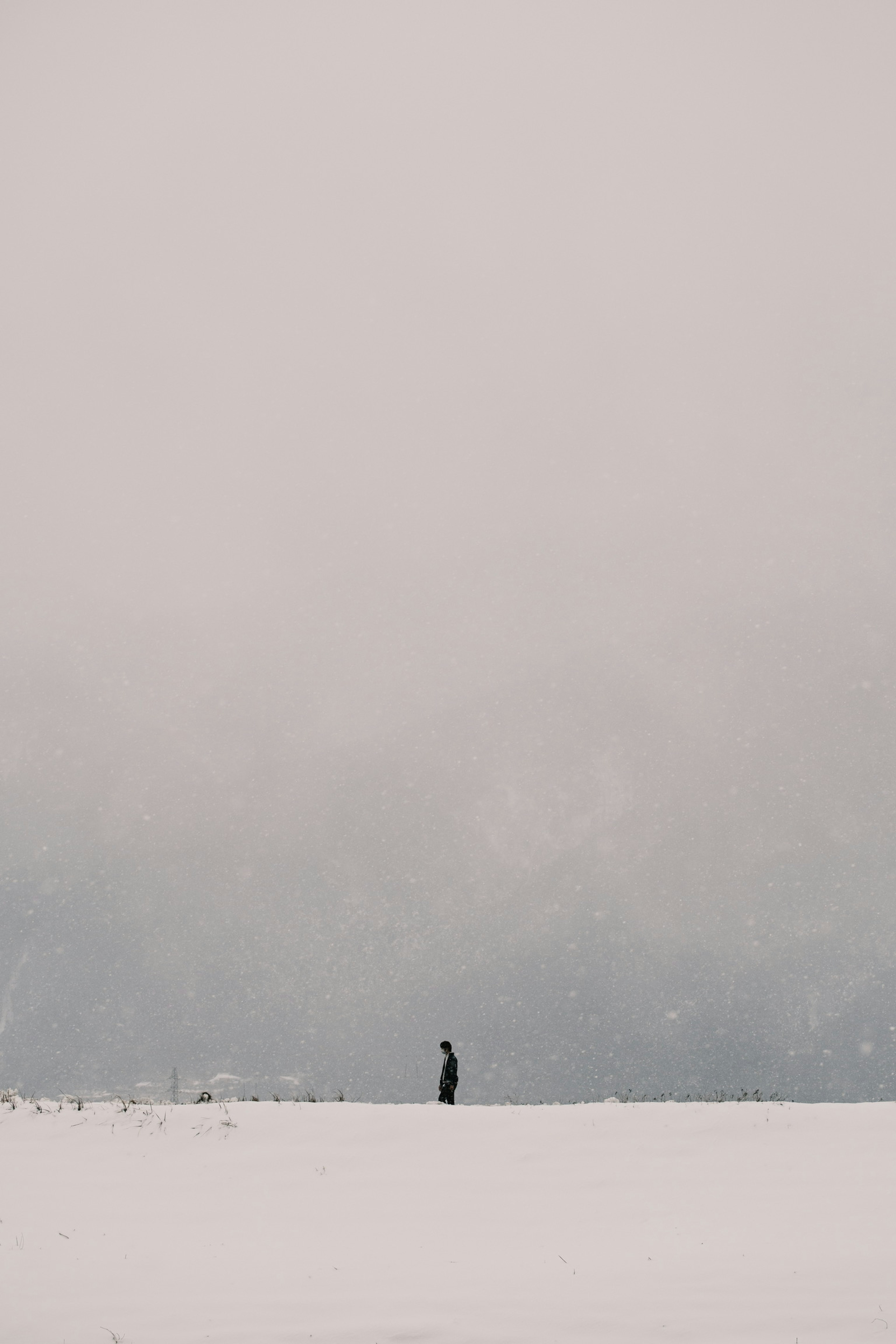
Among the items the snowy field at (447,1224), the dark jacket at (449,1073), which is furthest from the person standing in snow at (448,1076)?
the snowy field at (447,1224)

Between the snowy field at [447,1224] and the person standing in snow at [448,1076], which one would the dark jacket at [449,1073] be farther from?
the snowy field at [447,1224]

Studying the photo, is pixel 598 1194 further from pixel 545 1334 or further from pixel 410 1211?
pixel 545 1334

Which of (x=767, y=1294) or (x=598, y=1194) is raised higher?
(x=767, y=1294)

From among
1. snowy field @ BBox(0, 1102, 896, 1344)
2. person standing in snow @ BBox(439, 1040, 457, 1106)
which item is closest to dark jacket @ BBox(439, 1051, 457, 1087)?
person standing in snow @ BBox(439, 1040, 457, 1106)

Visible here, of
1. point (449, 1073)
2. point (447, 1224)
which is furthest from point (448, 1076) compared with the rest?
point (447, 1224)

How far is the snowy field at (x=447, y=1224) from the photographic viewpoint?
5.93 metres

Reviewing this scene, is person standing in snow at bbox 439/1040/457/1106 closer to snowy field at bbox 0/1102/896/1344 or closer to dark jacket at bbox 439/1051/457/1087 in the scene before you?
dark jacket at bbox 439/1051/457/1087

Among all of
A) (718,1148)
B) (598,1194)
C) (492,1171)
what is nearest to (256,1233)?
(492,1171)

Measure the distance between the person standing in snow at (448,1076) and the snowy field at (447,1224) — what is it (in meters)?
1.60

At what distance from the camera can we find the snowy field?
19.5ft

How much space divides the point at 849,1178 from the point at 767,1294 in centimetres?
318

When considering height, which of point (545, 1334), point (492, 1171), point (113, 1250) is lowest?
point (492, 1171)

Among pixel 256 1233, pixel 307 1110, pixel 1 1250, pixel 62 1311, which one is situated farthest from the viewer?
pixel 307 1110

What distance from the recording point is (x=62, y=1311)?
6156 millimetres
